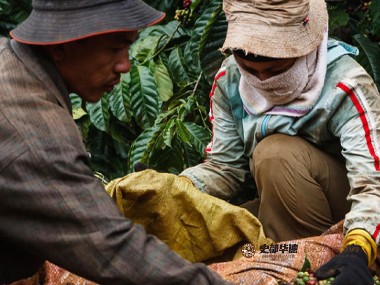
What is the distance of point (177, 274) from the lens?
7.43 feet

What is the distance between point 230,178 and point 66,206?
1.49m

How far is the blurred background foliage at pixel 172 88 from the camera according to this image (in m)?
4.14

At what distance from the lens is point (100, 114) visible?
4.62 meters

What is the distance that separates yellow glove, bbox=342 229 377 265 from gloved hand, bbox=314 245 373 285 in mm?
48

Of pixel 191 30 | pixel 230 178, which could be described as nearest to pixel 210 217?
pixel 230 178

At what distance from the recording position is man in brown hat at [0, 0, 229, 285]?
2.18 m

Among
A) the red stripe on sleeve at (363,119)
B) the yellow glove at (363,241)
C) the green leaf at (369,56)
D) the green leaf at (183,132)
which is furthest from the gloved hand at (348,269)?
the green leaf at (369,56)

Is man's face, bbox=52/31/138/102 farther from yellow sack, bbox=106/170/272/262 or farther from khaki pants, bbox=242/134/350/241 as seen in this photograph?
khaki pants, bbox=242/134/350/241

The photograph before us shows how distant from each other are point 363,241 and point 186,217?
A: 2.23 feet

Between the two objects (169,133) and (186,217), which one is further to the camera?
(169,133)

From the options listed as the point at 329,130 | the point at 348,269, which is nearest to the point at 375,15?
the point at 329,130

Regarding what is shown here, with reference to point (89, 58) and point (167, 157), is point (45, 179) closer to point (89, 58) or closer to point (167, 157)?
point (89, 58)

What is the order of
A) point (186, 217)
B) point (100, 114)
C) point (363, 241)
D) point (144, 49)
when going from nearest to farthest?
point (363, 241) < point (186, 217) < point (100, 114) < point (144, 49)

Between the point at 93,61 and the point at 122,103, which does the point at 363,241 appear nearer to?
the point at 93,61
